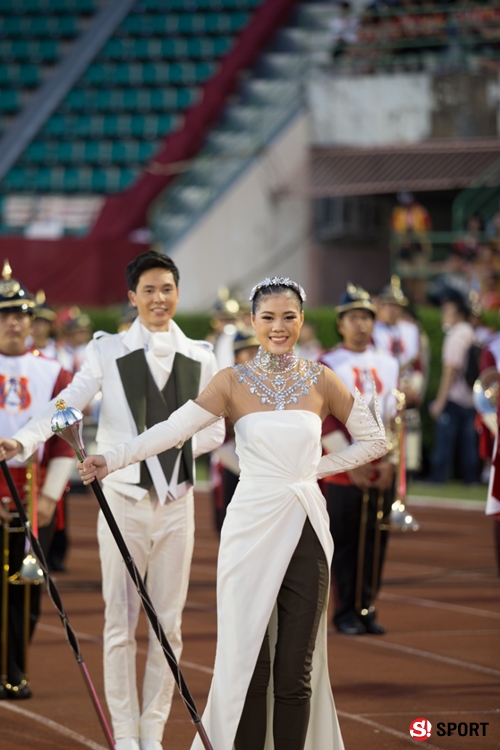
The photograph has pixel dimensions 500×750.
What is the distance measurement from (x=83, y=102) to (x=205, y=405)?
22881mm

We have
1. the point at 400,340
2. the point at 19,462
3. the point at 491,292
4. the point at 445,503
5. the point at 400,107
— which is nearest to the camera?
the point at 19,462

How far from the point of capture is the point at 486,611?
9047 millimetres

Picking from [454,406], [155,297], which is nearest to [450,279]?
[454,406]

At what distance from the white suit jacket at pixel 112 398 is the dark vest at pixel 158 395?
0.10 feet

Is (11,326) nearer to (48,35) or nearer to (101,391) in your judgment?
(101,391)

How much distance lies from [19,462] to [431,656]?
8.86ft

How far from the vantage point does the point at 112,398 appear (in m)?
5.81

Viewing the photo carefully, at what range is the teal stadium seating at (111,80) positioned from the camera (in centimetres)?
2547

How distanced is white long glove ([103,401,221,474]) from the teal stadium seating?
66.3ft

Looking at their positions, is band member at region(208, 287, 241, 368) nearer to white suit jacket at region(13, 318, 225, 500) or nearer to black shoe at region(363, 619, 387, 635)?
black shoe at region(363, 619, 387, 635)

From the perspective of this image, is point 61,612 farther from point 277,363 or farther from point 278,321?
point 278,321

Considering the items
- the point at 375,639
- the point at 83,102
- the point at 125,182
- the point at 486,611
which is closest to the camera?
the point at 375,639

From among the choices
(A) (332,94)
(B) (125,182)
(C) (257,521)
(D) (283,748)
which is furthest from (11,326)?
(B) (125,182)

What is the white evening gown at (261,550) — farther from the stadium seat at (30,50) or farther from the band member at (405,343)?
the stadium seat at (30,50)
